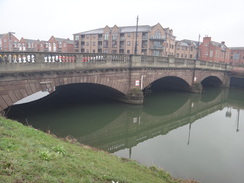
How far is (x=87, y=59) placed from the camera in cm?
1480

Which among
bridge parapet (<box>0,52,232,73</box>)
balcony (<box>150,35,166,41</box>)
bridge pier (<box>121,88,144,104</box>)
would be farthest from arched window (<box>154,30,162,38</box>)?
bridge pier (<box>121,88,144,104</box>)

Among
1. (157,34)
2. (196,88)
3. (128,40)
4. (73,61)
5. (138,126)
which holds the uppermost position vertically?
(157,34)

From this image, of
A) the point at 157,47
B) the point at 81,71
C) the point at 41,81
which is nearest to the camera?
the point at 41,81

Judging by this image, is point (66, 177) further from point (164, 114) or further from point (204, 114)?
point (204, 114)

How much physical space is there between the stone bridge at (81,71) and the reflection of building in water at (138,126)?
259 cm

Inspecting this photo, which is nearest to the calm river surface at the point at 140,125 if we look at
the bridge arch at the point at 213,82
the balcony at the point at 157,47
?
the bridge arch at the point at 213,82

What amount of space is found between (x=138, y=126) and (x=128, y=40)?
1867 inches

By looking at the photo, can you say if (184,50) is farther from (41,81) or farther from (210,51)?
(41,81)

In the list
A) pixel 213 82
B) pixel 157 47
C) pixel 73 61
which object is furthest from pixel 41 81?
pixel 157 47

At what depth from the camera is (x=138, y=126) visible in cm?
1469

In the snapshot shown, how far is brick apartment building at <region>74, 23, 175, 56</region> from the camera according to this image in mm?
56781

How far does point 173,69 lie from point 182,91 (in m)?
6.09

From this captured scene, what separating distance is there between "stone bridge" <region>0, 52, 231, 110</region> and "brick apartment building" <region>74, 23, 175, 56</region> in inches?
1238

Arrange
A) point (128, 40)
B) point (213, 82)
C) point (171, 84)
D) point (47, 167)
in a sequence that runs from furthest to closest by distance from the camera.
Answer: point (128, 40)
point (213, 82)
point (171, 84)
point (47, 167)
